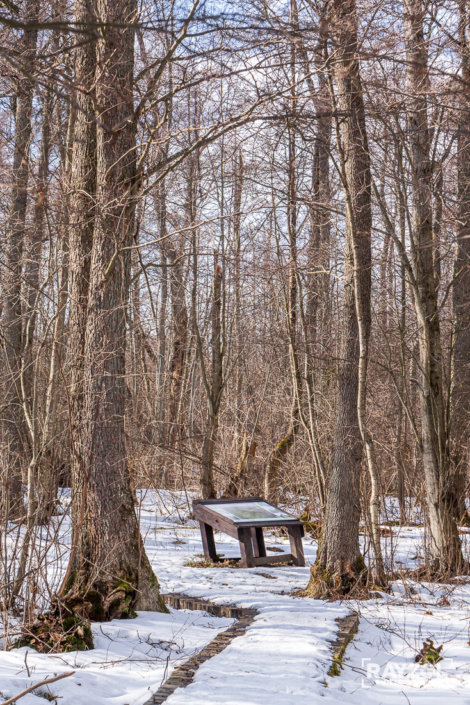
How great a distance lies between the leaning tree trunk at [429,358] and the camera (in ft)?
24.2

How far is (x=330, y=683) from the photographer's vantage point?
13.2ft

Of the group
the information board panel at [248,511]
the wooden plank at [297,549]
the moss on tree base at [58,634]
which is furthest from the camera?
the wooden plank at [297,549]

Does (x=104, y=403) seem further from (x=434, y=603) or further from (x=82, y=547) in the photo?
(x=434, y=603)

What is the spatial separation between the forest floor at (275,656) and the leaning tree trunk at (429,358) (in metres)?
0.61

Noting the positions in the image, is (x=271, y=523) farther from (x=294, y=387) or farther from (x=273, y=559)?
(x=294, y=387)

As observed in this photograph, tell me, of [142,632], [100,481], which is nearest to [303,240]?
[100,481]

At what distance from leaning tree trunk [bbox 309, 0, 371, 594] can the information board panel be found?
1.35m

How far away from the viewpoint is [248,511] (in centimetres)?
823

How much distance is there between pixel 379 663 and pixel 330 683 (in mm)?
750

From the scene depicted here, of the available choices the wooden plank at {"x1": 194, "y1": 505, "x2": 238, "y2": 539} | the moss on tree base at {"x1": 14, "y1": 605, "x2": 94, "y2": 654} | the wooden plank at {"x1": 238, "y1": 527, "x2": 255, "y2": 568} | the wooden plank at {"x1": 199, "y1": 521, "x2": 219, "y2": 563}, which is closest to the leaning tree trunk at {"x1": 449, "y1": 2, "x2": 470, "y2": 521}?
the wooden plank at {"x1": 238, "y1": 527, "x2": 255, "y2": 568}

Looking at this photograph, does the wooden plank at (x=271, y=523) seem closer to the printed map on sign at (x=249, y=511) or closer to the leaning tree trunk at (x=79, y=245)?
the printed map on sign at (x=249, y=511)

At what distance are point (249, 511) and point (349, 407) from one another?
2348 mm

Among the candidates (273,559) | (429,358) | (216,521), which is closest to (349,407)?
(429,358)

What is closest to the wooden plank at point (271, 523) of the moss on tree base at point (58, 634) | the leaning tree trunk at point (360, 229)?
the leaning tree trunk at point (360, 229)
